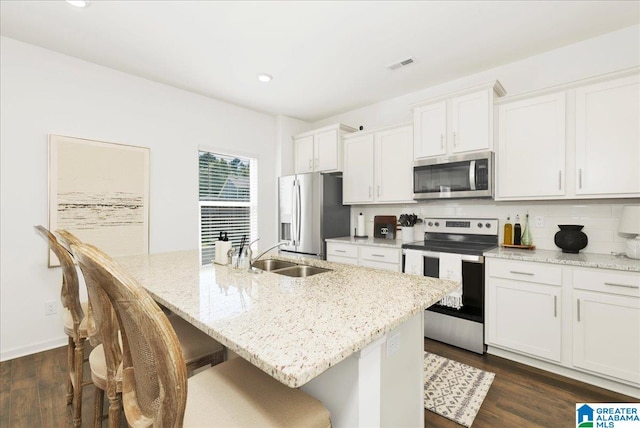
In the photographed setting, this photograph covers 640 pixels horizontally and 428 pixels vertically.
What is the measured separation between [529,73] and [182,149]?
151 inches

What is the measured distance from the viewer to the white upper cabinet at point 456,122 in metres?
2.81

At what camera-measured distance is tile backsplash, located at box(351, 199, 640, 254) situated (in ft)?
8.19

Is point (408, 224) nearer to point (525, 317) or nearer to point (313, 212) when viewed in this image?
point (313, 212)

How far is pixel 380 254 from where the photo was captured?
3.39 meters

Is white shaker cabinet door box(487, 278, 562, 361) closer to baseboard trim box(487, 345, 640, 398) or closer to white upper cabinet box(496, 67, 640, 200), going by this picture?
baseboard trim box(487, 345, 640, 398)

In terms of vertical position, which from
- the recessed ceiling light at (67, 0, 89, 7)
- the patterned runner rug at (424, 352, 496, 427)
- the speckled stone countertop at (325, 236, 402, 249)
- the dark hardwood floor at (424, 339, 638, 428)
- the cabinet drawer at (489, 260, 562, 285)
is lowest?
the dark hardwood floor at (424, 339, 638, 428)

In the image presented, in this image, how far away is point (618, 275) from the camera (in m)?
2.04

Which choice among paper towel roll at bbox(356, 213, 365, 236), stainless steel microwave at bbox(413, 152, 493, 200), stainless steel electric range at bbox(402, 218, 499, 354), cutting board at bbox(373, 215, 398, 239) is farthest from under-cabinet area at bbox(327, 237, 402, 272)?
stainless steel microwave at bbox(413, 152, 493, 200)

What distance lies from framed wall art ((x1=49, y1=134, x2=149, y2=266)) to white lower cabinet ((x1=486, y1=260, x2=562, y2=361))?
352 cm

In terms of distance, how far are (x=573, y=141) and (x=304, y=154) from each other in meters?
3.13

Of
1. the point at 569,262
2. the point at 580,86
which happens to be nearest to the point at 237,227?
the point at 569,262

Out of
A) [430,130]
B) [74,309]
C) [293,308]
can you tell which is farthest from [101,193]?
[430,130]

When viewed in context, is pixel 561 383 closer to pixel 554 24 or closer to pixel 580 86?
pixel 580 86

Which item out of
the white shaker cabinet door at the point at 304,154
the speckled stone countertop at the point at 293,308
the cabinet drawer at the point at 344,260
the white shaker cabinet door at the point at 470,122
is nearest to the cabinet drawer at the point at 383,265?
the cabinet drawer at the point at 344,260
